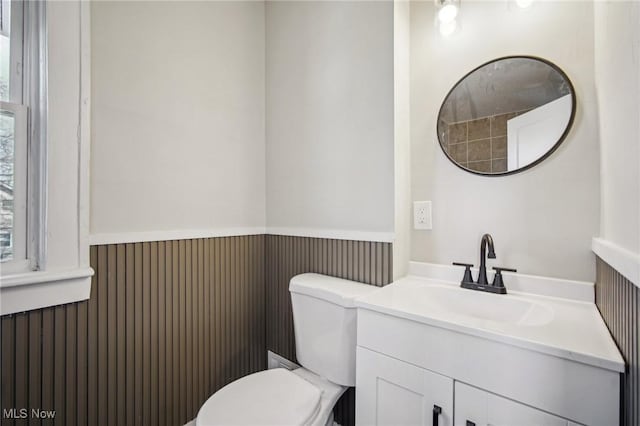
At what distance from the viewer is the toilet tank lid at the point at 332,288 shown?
1176mm

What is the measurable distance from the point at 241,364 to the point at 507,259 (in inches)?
57.0

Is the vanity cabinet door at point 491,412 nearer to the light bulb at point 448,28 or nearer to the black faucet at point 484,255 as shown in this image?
the black faucet at point 484,255

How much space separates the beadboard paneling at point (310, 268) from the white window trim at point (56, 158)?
2.94 feet

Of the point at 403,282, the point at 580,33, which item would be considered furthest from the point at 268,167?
the point at 580,33

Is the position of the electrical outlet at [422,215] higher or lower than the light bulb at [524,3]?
lower

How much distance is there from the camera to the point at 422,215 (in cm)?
137

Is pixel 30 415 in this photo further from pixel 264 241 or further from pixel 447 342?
pixel 447 342

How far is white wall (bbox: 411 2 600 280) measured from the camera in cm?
103

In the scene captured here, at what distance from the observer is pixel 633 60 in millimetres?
620

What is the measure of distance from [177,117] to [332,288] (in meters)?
1.06

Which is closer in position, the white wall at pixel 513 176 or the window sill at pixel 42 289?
the window sill at pixel 42 289

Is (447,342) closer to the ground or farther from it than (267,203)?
closer to the ground

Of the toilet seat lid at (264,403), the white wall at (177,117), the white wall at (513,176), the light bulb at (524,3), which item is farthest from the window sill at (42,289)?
the light bulb at (524,3)

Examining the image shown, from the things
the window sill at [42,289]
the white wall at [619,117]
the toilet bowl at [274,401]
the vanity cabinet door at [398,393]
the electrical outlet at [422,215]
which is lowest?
the toilet bowl at [274,401]
